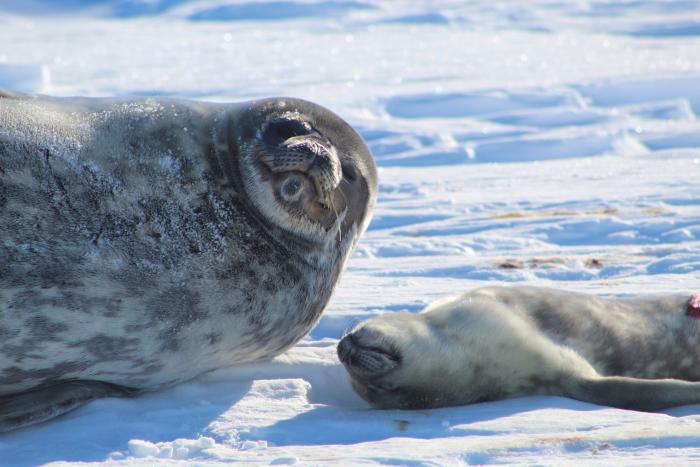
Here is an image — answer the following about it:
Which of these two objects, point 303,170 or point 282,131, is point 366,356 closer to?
point 303,170

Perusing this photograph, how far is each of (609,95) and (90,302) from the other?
7723mm

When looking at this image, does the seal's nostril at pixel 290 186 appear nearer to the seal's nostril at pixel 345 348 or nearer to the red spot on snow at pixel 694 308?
the seal's nostril at pixel 345 348

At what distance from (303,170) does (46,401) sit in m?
1.12

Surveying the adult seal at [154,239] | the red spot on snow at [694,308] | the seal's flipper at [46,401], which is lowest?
the seal's flipper at [46,401]

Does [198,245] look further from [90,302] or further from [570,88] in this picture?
[570,88]

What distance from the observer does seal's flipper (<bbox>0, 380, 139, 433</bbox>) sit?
300cm

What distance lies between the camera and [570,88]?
34.1ft

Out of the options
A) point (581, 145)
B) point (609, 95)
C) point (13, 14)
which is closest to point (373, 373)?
point (581, 145)

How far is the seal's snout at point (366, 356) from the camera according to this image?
3268 mm

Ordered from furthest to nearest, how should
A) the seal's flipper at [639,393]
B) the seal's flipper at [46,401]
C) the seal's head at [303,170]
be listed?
1. the seal's head at [303,170]
2. the seal's flipper at [639,393]
3. the seal's flipper at [46,401]

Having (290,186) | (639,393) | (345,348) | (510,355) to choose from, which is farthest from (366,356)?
(639,393)

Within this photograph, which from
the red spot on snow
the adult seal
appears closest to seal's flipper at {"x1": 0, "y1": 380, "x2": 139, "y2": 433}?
the adult seal

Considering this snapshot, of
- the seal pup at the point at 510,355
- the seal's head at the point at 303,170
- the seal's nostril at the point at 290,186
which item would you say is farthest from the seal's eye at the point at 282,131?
the seal pup at the point at 510,355

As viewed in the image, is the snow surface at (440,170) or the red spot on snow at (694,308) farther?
the red spot on snow at (694,308)
